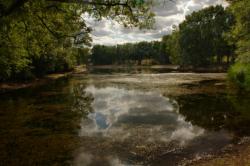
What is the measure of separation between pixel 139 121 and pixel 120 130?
2.79m

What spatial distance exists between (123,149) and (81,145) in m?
2.33

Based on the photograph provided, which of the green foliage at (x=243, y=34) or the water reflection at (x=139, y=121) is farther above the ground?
the green foliage at (x=243, y=34)

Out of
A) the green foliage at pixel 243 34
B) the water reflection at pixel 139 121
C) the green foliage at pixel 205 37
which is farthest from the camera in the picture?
the green foliage at pixel 205 37

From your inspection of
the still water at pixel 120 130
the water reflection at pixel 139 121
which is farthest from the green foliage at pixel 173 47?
the still water at pixel 120 130

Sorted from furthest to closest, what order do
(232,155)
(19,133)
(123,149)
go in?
(19,133)
(123,149)
(232,155)

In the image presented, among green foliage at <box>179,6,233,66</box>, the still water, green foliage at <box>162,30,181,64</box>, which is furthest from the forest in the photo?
green foliage at <box>162,30,181,64</box>

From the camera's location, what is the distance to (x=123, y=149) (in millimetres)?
15195

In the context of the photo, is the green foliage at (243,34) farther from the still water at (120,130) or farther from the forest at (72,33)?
the still water at (120,130)

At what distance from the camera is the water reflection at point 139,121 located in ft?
58.9

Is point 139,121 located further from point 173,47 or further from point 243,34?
point 173,47

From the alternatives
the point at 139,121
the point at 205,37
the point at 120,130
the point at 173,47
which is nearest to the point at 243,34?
the point at 139,121

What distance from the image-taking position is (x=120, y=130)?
63.4 ft

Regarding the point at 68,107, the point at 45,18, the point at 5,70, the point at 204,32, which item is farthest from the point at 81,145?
the point at 204,32

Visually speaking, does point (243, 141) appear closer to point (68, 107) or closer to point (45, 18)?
point (45, 18)
